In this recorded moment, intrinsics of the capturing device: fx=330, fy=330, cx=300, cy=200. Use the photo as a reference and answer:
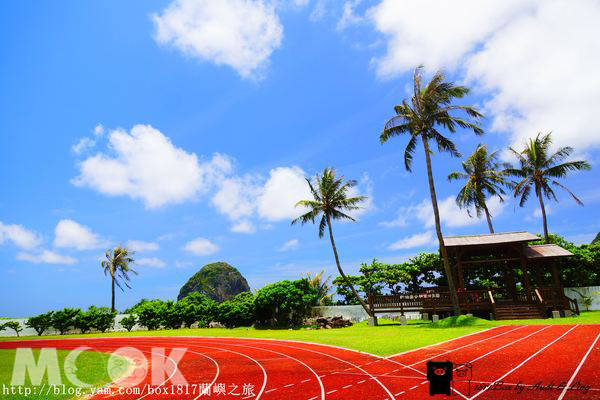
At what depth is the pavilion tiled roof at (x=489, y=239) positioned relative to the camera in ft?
80.3

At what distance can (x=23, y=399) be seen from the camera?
27.9 feet

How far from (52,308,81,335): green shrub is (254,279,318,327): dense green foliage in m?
20.4

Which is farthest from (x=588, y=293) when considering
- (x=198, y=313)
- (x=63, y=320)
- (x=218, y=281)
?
(x=218, y=281)

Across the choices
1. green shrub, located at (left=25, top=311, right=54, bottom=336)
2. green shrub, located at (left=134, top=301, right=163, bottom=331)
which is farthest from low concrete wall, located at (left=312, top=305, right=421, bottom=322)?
green shrub, located at (left=25, top=311, right=54, bottom=336)

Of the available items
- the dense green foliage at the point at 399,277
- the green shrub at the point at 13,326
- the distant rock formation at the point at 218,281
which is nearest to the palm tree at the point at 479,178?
the dense green foliage at the point at 399,277

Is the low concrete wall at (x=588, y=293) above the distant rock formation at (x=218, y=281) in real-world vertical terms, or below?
below

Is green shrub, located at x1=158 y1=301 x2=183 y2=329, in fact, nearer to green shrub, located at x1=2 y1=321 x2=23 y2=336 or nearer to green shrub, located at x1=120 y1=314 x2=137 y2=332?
green shrub, located at x1=120 y1=314 x2=137 y2=332

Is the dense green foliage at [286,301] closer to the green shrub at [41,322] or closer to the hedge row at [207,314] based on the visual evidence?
the hedge row at [207,314]

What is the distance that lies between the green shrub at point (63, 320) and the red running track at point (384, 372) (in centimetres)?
2664

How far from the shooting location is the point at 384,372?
9.68m

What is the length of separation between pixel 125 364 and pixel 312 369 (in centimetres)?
845

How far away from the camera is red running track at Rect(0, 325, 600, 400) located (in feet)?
25.0

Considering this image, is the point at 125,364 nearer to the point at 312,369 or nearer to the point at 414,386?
the point at 312,369

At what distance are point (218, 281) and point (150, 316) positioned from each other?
55.5 meters
